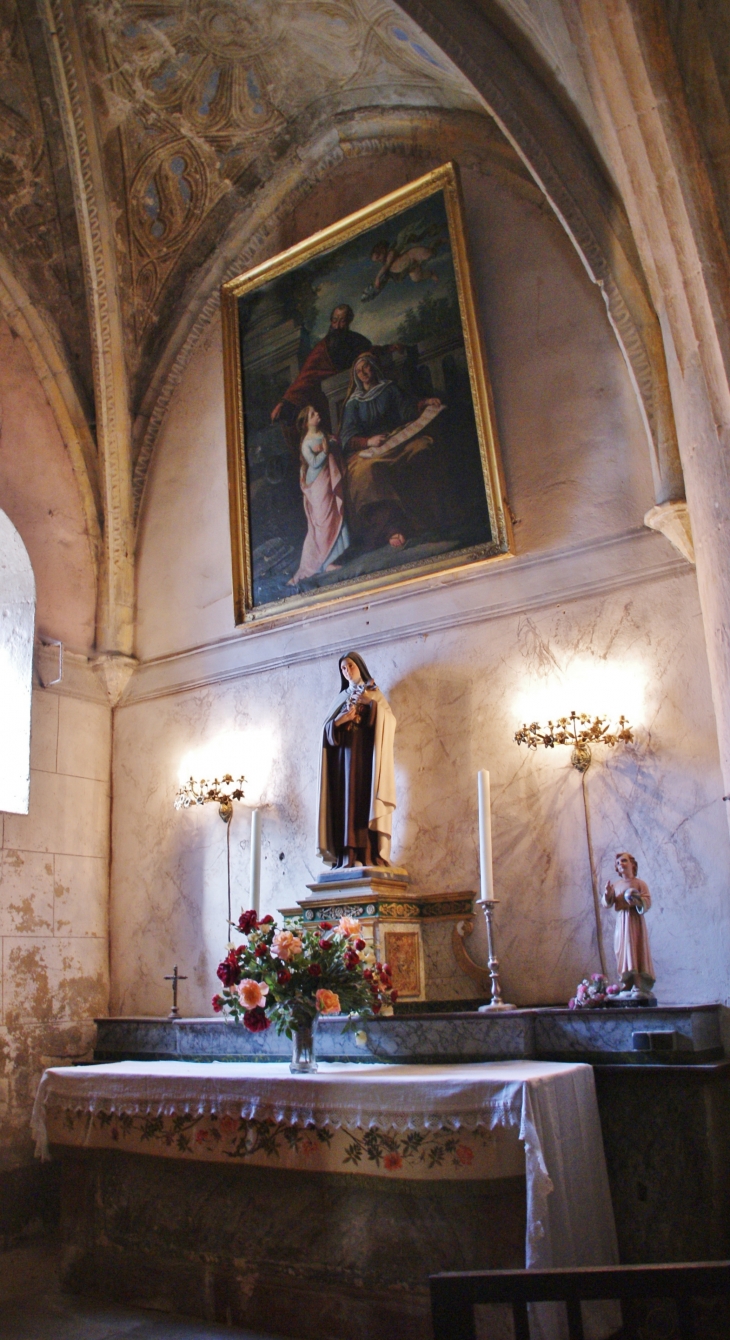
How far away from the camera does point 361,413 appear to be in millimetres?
8273

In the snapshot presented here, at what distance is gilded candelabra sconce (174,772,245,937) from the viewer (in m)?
8.09

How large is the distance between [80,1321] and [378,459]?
5.88 m

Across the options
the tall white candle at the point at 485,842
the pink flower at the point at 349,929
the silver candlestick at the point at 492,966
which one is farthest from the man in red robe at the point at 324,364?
the pink flower at the point at 349,929

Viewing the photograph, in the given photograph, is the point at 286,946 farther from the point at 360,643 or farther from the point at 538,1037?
the point at 360,643

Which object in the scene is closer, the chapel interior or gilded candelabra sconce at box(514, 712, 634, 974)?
the chapel interior

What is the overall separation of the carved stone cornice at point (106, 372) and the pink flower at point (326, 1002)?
491 centimetres

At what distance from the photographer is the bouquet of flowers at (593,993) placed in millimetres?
5656

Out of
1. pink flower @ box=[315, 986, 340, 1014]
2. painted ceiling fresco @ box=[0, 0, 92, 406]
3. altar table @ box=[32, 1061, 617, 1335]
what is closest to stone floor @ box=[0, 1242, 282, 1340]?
altar table @ box=[32, 1061, 617, 1335]

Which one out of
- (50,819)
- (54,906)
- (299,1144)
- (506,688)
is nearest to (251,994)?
(299,1144)

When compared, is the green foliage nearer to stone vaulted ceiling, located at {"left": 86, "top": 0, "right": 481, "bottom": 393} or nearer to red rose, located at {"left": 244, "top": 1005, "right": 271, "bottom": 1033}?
stone vaulted ceiling, located at {"left": 86, "top": 0, "right": 481, "bottom": 393}

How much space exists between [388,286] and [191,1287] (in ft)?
22.8

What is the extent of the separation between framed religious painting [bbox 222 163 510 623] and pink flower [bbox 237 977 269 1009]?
11.2ft

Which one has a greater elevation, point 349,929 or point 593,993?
point 349,929

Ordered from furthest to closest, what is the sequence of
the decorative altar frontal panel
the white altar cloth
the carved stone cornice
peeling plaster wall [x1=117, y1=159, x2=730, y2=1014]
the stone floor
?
1. the carved stone cornice
2. peeling plaster wall [x1=117, y1=159, x2=730, y2=1014]
3. the stone floor
4. the decorative altar frontal panel
5. the white altar cloth
